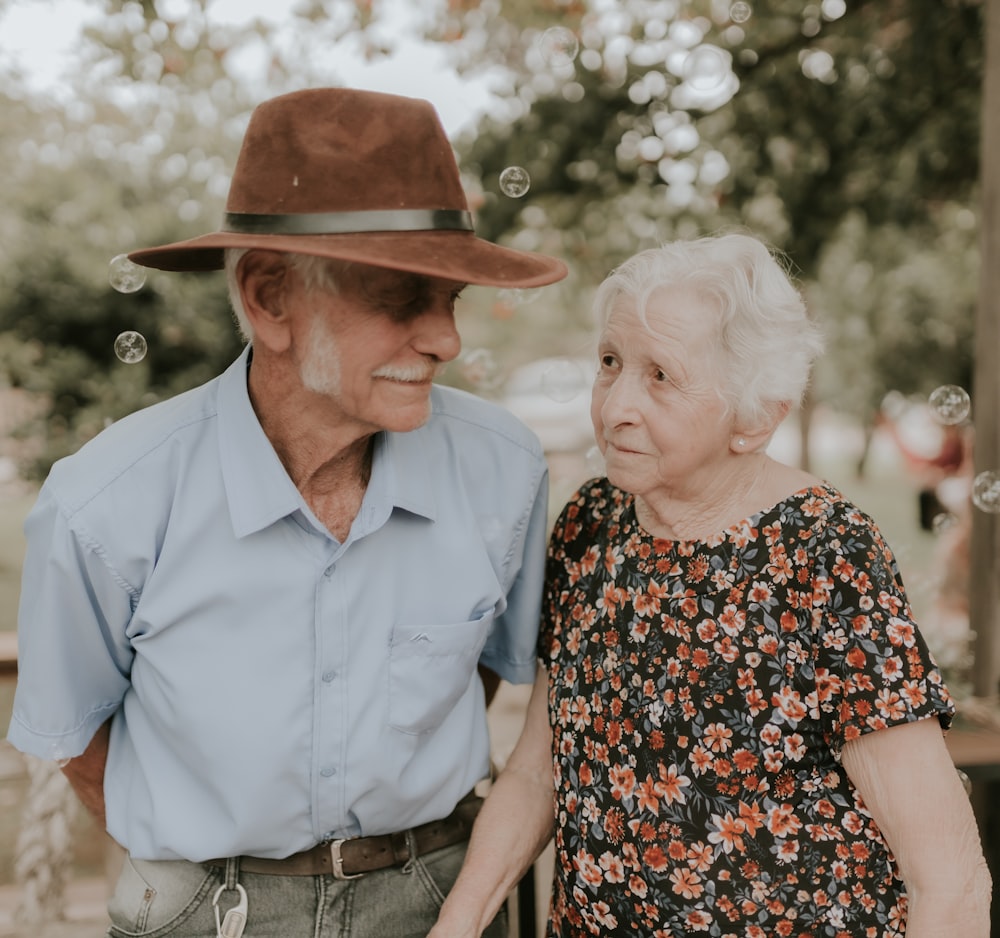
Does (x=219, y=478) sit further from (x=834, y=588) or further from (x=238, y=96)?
(x=238, y=96)

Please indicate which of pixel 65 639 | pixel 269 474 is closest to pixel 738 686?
pixel 269 474

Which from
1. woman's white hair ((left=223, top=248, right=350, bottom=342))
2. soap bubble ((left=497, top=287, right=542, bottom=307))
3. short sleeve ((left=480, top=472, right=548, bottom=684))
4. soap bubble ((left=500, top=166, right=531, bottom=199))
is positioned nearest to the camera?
woman's white hair ((left=223, top=248, right=350, bottom=342))

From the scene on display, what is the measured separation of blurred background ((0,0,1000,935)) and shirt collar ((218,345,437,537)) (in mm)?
493

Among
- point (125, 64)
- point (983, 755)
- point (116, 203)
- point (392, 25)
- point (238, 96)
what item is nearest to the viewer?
point (983, 755)

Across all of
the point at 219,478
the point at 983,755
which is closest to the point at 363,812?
the point at 219,478

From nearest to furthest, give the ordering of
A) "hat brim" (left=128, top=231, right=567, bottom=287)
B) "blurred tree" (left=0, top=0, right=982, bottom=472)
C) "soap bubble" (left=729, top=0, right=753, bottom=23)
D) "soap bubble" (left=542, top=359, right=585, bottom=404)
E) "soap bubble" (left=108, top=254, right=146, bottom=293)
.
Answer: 1. "hat brim" (left=128, top=231, right=567, bottom=287)
2. "soap bubble" (left=108, top=254, right=146, bottom=293)
3. "soap bubble" (left=542, top=359, right=585, bottom=404)
4. "soap bubble" (left=729, top=0, right=753, bottom=23)
5. "blurred tree" (left=0, top=0, right=982, bottom=472)

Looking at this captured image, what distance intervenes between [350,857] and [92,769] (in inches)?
19.1

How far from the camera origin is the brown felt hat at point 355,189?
144cm

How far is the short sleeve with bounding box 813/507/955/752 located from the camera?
4.73 feet

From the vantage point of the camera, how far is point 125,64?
317 cm

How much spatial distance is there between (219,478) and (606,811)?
821 mm

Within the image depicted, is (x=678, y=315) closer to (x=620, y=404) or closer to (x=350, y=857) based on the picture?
(x=620, y=404)

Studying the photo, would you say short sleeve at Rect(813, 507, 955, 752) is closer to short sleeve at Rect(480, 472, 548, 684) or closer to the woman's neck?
the woman's neck

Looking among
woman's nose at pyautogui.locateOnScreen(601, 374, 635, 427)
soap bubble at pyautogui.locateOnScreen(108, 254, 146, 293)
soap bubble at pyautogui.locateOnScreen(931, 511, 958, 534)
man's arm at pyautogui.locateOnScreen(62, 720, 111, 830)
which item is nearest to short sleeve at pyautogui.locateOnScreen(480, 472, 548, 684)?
woman's nose at pyautogui.locateOnScreen(601, 374, 635, 427)
